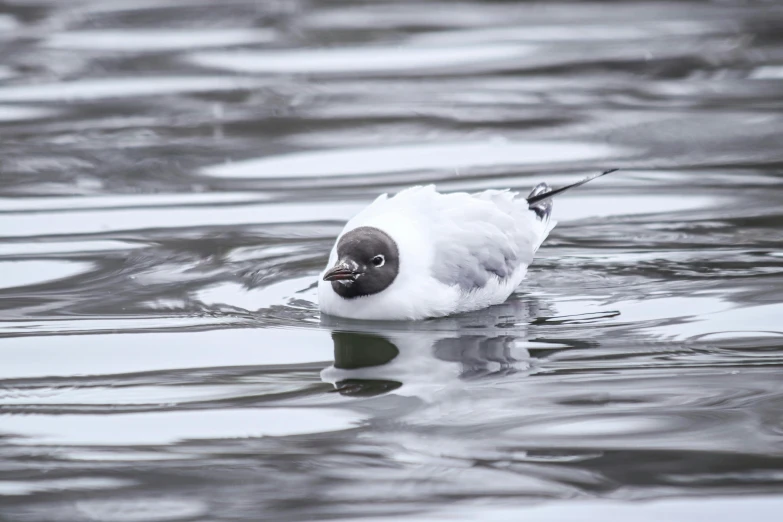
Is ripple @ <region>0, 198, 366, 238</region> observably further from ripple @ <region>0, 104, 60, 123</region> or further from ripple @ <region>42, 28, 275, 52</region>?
ripple @ <region>42, 28, 275, 52</region>

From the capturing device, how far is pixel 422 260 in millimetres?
6742

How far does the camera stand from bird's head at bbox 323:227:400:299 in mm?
6523

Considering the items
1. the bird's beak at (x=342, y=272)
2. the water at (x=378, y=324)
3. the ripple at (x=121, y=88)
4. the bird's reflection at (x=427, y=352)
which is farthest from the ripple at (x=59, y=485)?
the ripple at (x=121, y=88)

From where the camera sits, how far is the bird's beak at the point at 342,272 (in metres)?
6.45

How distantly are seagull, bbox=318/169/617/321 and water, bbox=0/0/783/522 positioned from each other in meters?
0.13

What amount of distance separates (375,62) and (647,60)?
284 centimetres

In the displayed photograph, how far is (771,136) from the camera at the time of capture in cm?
1077

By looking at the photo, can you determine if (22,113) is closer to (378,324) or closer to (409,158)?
(409,158)

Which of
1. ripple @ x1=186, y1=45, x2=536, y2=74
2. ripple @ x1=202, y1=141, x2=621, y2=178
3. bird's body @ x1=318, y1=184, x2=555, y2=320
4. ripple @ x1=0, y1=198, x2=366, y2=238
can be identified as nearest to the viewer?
bird's body @ x1=318, y1=184, x2=555, y2=320

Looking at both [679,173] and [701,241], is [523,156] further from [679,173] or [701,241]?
[701,241]

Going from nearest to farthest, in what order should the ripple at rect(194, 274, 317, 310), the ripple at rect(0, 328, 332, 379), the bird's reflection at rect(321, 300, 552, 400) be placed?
the bird's reflection at rect(321, 300, 552, 400) < the ripple at rect(0, 328, 332, 379) < the ripple at rect(194, 274, 317, 310)

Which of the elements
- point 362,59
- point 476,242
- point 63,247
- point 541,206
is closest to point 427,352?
point 476,242

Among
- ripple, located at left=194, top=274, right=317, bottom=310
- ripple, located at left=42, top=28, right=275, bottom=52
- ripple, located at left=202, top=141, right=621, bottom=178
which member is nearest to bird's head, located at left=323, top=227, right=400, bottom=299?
ripple, located at left=194, top=274, right=317, bottom=310

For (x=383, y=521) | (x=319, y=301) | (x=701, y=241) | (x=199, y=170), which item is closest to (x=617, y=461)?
(x=383, y=521)
